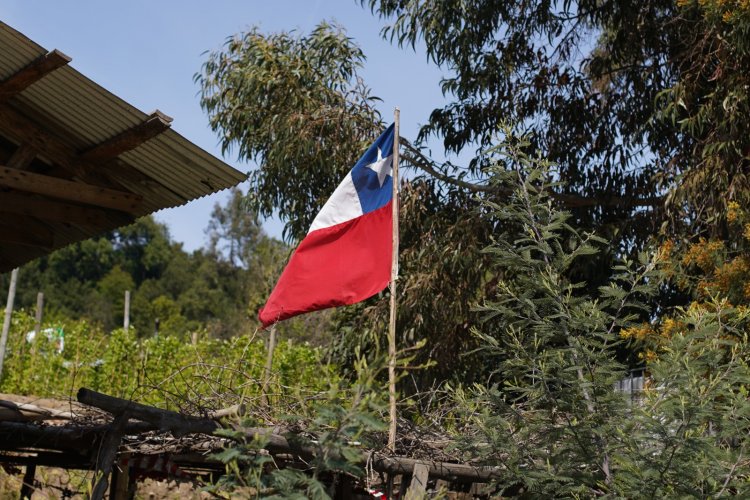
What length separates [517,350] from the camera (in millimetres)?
6020

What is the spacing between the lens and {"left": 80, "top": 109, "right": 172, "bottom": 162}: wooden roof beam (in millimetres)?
5406

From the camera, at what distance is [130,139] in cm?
556

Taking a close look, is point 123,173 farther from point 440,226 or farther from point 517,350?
point 440,226

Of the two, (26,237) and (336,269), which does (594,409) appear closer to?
(336,269)

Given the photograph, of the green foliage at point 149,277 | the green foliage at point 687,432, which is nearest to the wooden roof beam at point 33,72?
the green foliage at point 687,432

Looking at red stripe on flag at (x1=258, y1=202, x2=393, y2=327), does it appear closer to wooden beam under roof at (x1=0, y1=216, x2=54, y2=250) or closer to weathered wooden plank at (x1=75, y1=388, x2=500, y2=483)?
weathered wooden plank at (x1=75, y1=388, x2=500, y2=483)

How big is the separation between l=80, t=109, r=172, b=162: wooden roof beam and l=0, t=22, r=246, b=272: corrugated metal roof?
3 centimetres

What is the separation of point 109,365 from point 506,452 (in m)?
11.1

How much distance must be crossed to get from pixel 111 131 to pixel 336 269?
83.4 inches

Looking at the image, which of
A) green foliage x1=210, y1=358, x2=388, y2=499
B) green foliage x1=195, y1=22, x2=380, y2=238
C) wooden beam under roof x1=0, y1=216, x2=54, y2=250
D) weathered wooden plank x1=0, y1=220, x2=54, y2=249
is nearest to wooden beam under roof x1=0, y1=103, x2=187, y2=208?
wooden beam under roof x1=0, y1=216, x2=54, y2=250

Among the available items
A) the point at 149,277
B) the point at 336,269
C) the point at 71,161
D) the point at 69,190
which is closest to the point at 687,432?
the point at 336,269

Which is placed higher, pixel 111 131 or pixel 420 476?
pixel 111 131

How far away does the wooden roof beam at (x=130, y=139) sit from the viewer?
5.41 meters

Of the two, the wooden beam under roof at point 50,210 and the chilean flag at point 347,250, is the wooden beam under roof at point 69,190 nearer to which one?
the wooden beam under roof at point 50,210
